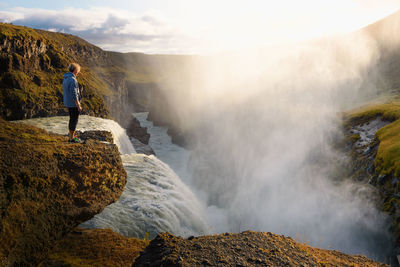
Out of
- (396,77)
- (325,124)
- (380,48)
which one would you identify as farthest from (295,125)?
(380,48)

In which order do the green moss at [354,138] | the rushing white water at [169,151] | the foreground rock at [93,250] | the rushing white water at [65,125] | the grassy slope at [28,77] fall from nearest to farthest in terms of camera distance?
the foreground rock at [93,250]
the rushing white water at [65,125]
the grassy slope at [28,77]
the green moss at [354,138]
the rushing white water at [169,151]

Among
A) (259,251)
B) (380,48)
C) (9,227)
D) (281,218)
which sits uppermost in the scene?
(380,48)

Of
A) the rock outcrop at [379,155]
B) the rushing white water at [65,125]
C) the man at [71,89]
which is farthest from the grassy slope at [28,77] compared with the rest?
the rock outcrop at [379,155]

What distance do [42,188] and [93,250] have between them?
3.07 metres

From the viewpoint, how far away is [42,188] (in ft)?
20.8

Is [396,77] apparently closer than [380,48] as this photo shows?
Yes

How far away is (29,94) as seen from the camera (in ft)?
108

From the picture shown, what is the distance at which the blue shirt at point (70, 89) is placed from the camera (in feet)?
28.9

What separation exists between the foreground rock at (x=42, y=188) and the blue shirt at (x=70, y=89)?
139 centimetres

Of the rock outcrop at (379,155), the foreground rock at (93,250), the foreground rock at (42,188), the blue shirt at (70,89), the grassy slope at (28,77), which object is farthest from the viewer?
the grassy slope at (28,77)

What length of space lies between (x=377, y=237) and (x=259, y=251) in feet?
56.6

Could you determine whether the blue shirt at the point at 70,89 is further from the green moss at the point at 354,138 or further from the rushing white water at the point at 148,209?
the green moss at the point at 354,138

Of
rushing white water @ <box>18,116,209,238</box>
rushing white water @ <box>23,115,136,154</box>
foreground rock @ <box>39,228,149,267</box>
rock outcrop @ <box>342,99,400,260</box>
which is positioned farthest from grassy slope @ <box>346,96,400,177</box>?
rushing white water @ <box>23,115,136,154</box>

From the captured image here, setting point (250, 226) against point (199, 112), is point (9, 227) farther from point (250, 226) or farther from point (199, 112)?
point (199, 112)
